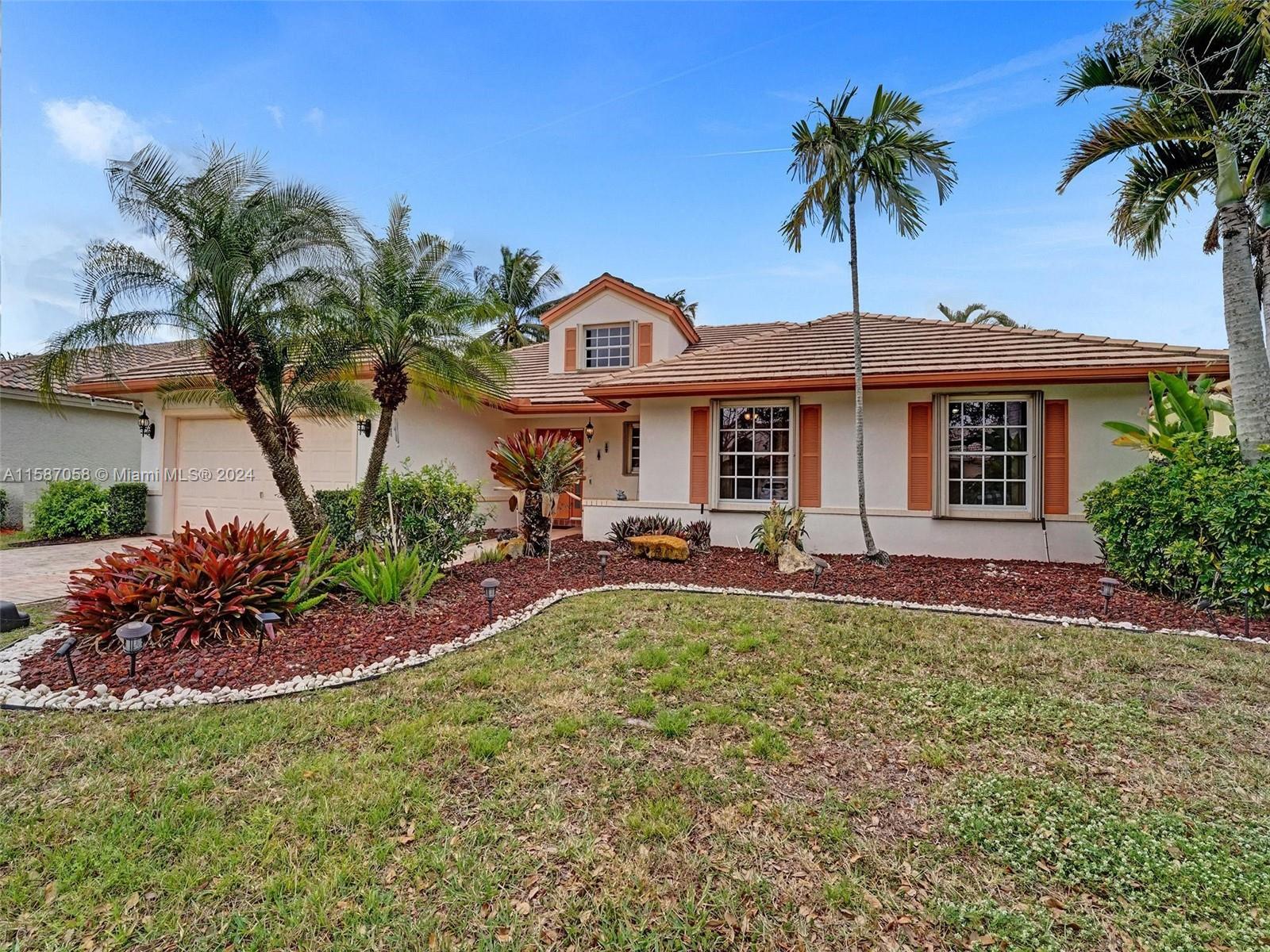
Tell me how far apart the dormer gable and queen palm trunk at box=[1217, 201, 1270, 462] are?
9265 millimetres

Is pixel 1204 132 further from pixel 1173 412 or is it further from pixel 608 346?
pixel 608 346

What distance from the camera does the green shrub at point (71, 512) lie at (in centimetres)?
1162

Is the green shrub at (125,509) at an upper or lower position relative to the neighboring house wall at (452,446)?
lower

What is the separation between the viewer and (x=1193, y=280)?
9.95 metres

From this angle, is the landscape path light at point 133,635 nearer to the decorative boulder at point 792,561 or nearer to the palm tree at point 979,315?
the decorative boulder at point 792,561

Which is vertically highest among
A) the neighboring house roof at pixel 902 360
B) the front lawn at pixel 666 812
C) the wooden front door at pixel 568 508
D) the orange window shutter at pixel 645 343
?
the orange window shutter at pixel 645 343

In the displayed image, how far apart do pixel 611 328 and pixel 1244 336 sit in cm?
1105

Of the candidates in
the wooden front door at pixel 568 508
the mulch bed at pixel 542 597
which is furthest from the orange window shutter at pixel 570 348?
the mulch bed at pixel 542 597

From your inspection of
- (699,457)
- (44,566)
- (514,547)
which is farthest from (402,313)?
(44,566)

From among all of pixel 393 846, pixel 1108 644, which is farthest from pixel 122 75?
pixel 1108 644

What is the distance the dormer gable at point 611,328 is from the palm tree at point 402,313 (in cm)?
585

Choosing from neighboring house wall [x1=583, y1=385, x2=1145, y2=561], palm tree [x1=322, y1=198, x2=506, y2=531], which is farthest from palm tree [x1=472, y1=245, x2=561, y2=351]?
palm tree [x1=322, y1=198, x2=506, y2=531]

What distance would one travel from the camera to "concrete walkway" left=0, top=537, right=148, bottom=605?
7141mm

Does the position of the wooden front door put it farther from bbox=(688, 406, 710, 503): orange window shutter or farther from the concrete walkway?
the concrete walkway
